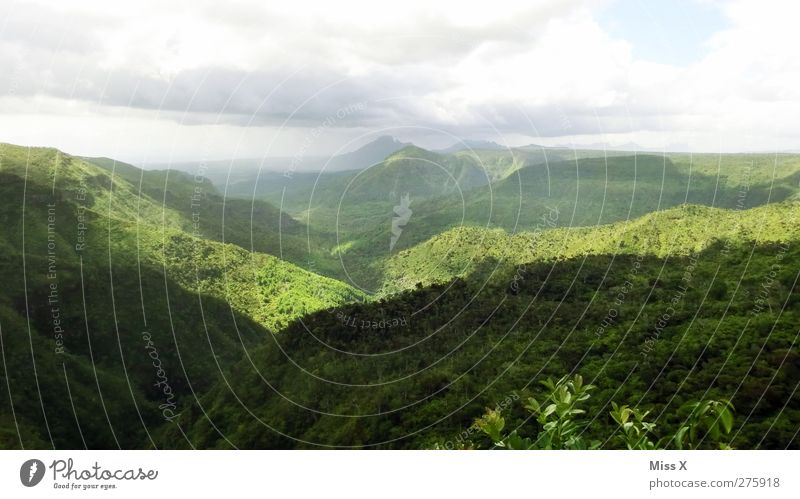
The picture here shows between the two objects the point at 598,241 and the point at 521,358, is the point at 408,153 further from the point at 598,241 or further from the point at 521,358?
the point at 521,358

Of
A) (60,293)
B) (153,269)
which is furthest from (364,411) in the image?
(153,269)

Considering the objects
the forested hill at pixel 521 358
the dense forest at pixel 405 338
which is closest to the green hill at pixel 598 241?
the dense forest at pixel 405 338

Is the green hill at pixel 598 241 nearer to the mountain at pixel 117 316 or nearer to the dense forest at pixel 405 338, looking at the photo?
the dense forest at pixel 405 338

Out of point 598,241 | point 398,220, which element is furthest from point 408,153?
point 398,220
